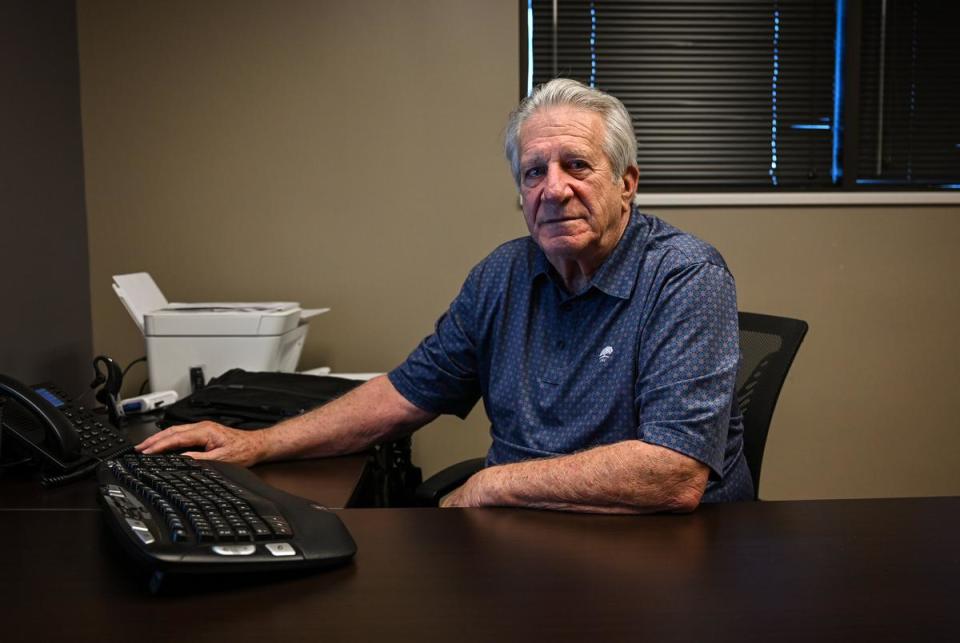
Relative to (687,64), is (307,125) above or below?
below

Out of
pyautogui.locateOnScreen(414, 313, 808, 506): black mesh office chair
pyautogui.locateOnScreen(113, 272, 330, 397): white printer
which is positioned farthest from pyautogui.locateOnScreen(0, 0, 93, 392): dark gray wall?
pyautogui.locateOnScreen(414, 313, 808, 506): black mesh office chair

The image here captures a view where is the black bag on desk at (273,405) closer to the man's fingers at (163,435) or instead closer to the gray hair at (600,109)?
the man's fingers at (163,435)

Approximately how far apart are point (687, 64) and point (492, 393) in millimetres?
1741

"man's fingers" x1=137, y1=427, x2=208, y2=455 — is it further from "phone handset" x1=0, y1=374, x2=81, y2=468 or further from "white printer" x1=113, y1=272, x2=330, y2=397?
"white printer" x1=113, y1=272, x2=330, y2=397

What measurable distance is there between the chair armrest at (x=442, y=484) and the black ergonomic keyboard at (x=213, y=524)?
0.74 meters

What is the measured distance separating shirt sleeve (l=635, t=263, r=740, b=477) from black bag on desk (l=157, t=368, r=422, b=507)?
23.1 inches

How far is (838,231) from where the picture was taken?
303cm

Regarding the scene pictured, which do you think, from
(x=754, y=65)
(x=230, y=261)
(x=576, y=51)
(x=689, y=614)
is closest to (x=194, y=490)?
(x=689, y=614)

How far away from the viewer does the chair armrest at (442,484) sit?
6.19 feet

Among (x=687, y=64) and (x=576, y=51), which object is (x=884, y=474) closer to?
(x=687, y=64)

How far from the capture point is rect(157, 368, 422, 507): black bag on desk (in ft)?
6.23

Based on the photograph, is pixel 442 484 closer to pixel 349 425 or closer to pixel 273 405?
pixel 349 425

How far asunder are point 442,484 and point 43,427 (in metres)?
0.80

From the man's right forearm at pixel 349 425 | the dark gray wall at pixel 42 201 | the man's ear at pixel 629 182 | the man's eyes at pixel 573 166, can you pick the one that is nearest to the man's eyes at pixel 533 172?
the man's eyes at pixel 573 166
